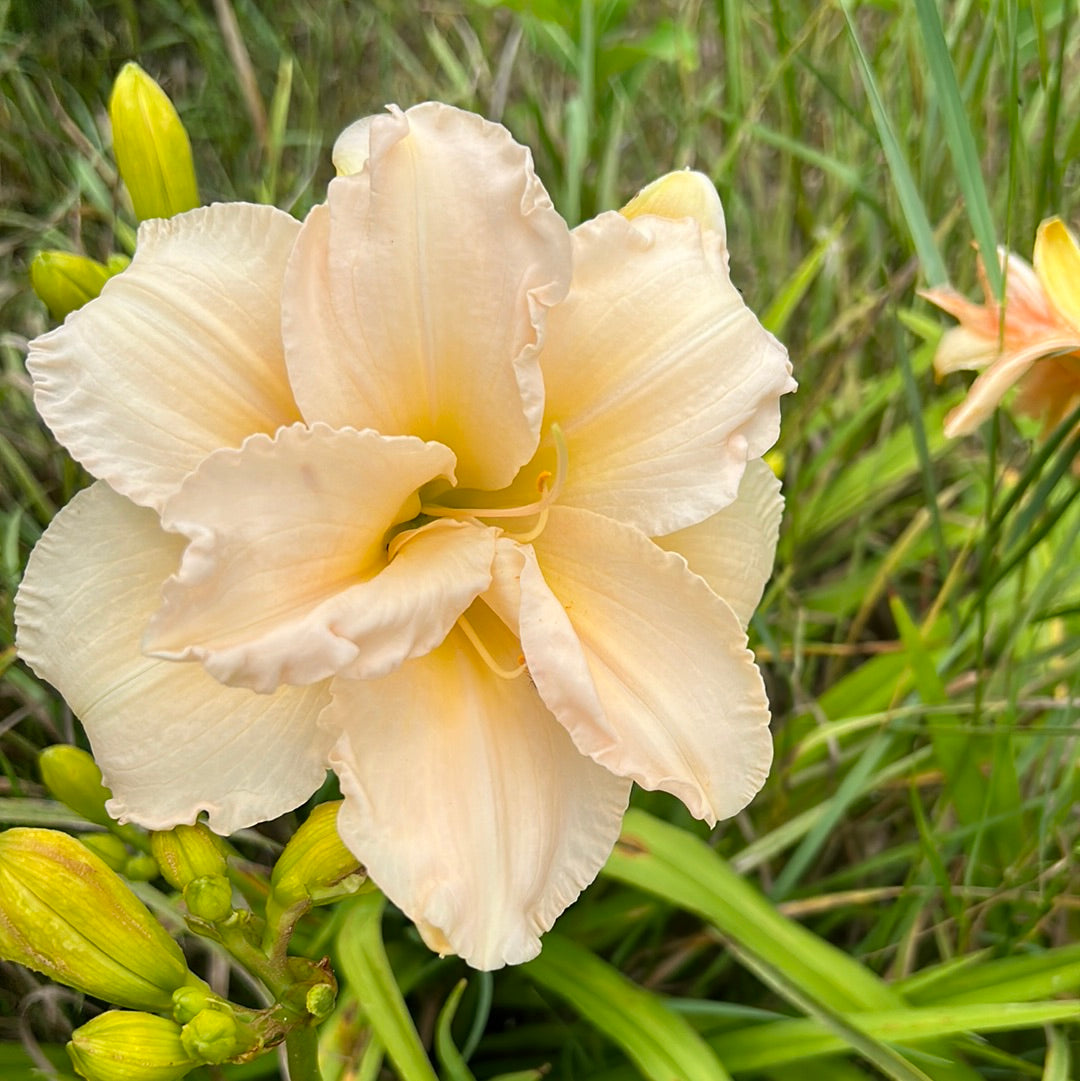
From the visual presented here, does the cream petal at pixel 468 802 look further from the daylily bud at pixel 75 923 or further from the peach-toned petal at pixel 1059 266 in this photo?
the peach-toned petal at pixel 1059 266

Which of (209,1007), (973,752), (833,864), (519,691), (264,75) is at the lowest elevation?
(833,864)

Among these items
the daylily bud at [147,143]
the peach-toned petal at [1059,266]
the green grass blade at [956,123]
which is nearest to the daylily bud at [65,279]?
the daylily bud at [147,143]

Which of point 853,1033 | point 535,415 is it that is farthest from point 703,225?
point 853,1033

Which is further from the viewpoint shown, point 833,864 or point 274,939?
point 833,864

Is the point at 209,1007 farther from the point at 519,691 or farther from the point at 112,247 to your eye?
the point at 112,247

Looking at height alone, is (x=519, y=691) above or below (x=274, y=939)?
above

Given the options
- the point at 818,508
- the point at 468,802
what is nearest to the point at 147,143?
the point at 468,802
